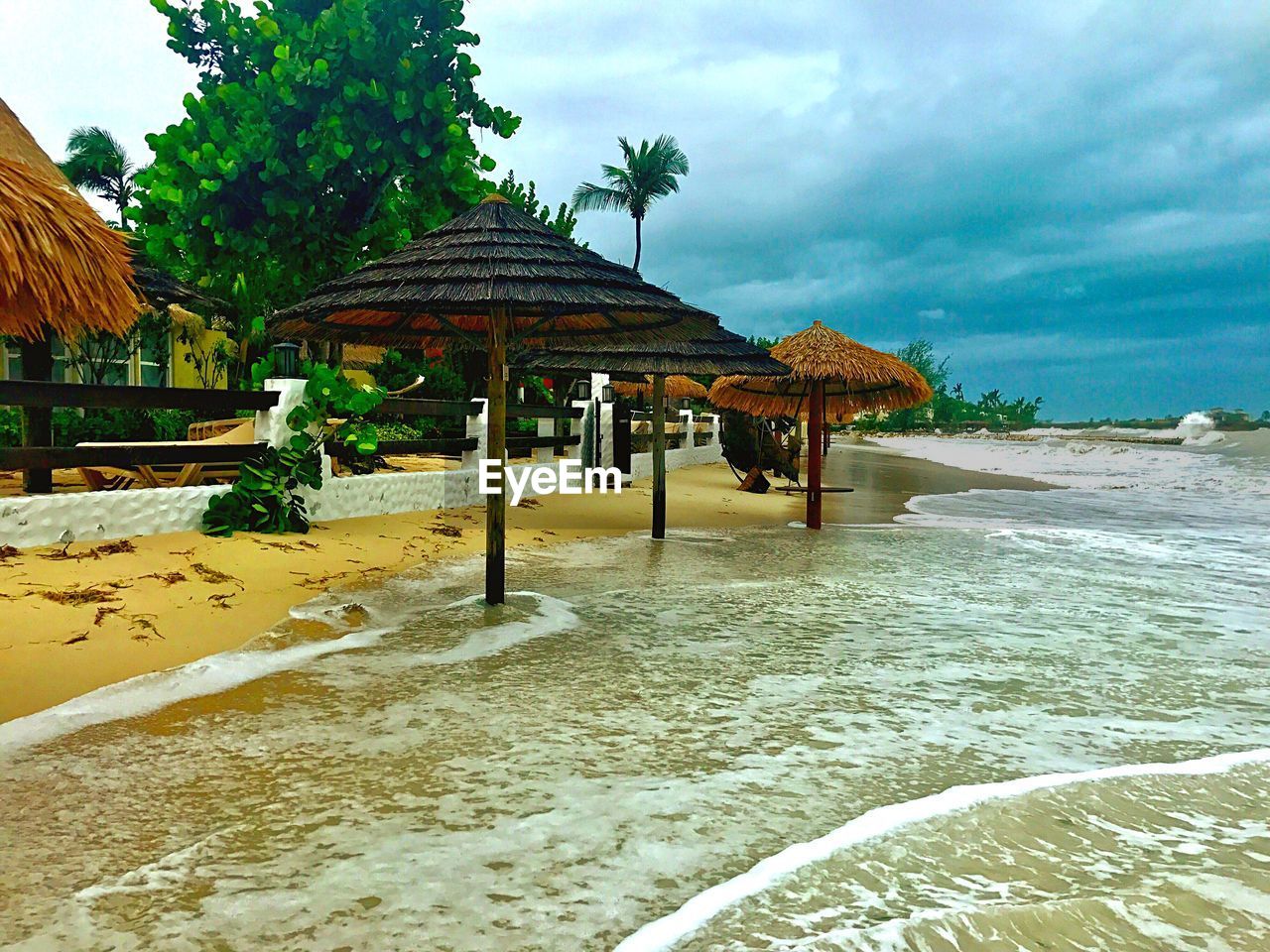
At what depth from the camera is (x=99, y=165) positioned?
34906 millimetres

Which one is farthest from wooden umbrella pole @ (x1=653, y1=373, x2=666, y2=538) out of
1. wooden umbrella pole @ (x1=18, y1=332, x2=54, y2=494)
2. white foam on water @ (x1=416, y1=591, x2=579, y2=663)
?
wooden umbrella pole @ (x1=18, y1=332, x2=54, y2=494)

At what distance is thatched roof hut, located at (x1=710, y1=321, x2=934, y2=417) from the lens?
1210cm

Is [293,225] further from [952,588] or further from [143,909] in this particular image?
[143,909]

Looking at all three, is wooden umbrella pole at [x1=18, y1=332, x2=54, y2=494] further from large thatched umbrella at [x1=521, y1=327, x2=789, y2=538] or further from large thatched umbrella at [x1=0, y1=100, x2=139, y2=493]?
large thatched umbrella at [x1=521, y1=327, x2=789, y2=538]

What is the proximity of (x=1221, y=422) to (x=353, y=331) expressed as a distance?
89.0 meters

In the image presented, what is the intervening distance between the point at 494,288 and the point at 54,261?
8.14 feet

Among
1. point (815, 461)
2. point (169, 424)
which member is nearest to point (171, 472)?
point (169, 424)

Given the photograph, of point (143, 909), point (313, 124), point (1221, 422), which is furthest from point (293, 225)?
point (1221, 422)

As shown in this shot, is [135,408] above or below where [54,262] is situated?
below

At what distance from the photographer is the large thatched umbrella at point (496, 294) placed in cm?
589

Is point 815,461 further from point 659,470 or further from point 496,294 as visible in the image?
point 496,294

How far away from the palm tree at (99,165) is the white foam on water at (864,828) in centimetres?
3972

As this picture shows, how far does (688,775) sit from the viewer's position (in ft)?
12.3

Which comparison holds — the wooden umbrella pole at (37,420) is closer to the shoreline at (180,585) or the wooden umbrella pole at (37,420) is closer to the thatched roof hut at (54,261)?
the shoreline at (180,585)
